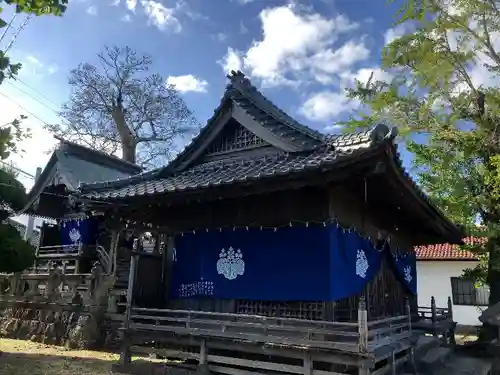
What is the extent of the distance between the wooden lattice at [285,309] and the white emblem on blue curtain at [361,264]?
1.46m

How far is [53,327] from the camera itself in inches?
502

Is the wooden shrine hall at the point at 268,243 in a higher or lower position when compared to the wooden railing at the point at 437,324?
higher

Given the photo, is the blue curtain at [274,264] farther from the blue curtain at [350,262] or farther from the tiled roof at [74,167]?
the tiled roof at [74,167]

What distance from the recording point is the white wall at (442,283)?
2125 centimetres

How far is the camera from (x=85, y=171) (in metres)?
19.2

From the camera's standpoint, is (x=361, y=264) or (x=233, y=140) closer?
(x=361, y=264)

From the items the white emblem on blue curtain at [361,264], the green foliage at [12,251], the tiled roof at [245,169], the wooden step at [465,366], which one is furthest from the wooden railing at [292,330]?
the green foliage at [12,251]

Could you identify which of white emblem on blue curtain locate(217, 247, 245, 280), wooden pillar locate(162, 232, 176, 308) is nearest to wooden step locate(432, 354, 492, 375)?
white emblem on blue curtain locate(217, 247, 245, 280)

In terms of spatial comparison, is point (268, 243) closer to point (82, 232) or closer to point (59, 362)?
point (59, 362)

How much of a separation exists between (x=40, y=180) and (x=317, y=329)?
16.3m

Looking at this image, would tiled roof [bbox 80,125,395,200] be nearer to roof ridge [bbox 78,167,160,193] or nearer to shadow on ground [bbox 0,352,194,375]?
roof ridge [bbox 78,167,160,193]

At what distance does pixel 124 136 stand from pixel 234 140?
19.7 meters

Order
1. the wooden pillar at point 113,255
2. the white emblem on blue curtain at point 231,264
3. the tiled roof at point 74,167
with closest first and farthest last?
the white emblem on blue curtain at point 231,264, the wooden pillar at point 113,255, the tiled roof at point 74,167

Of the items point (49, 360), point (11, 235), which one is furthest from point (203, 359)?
point (11, 235)
